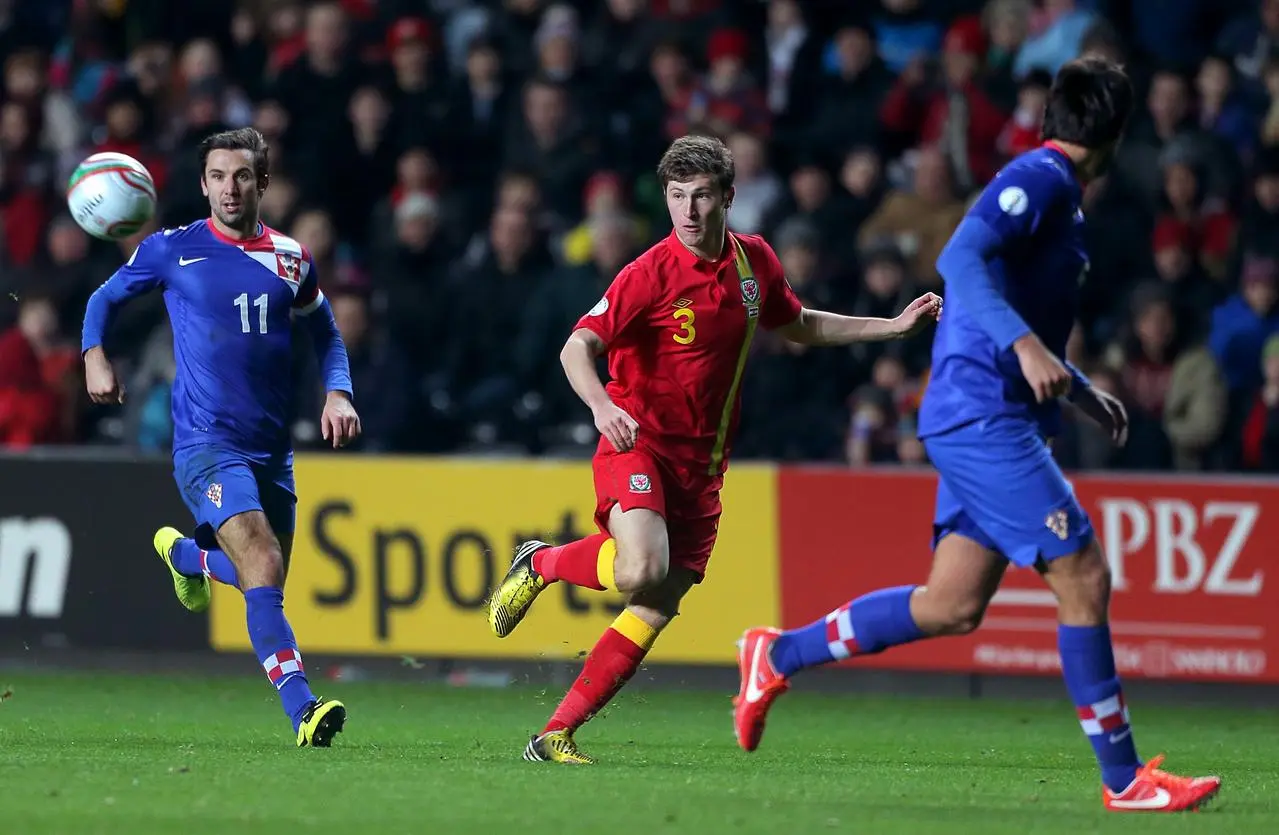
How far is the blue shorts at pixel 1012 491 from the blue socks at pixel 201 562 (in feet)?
10.8

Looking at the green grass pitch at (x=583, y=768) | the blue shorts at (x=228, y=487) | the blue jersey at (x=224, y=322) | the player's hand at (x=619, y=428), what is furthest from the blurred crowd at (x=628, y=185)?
the player's hand at (x=619, y=428)

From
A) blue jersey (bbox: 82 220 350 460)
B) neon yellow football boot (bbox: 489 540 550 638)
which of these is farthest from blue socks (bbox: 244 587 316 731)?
neon yellow football boot (bbox: 489 540 550 638)

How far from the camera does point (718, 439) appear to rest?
26.3 feet

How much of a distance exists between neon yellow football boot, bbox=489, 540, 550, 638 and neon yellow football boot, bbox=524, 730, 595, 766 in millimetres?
489

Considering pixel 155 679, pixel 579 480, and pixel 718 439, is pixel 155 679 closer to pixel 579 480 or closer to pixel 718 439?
pixel 579 480

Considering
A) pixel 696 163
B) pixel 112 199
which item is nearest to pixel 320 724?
pixel 112 199

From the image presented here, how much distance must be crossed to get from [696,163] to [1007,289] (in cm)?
Result: 139

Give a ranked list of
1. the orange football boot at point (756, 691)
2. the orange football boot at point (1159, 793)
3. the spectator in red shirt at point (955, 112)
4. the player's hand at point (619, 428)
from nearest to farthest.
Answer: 1. the orange football boot at point (1159, 793)
2. the player's hand at point (619, 428)
3. the orange football boot at point (756, 691)
4. the spectator in red shirt at point (955, 112)

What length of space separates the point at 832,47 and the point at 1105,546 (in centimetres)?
524

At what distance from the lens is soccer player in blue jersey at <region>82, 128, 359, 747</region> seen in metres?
8.49

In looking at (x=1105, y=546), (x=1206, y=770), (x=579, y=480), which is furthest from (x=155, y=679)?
(x=1206, y=770)

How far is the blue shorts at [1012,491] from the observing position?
665 centimetres

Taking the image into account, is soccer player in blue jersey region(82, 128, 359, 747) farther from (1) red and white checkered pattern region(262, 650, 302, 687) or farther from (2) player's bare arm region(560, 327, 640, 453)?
(2) player's bare arm region(560, 327, 640, 453)

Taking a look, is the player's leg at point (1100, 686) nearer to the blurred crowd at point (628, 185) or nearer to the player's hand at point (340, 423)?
the player's hand at point (340, 423)
